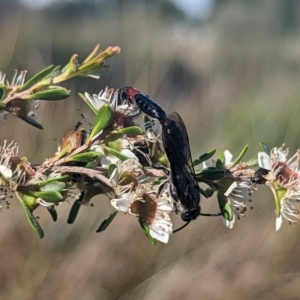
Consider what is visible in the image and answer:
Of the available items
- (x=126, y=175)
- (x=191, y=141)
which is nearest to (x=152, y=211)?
(x=126, y=175)

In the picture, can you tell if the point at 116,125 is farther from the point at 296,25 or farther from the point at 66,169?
the point at 296,25

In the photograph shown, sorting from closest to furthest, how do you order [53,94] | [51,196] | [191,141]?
[51,196], [53,94], [191,141]

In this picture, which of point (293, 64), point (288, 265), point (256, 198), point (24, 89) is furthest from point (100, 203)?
point (293, 64)

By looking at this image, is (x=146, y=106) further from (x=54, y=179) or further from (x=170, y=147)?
(x=54, y=179)

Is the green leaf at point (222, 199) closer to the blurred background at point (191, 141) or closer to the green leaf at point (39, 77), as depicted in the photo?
the green leaf at point (39, 77)

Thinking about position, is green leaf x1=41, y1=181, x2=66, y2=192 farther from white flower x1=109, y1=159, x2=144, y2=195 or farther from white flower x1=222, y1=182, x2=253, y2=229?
white flower x1=222, y1=182, x2=253, y2=229

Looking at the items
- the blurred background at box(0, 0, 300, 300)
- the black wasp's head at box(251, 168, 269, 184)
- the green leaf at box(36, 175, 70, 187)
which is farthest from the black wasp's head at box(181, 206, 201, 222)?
the blurred background at box(0, 0, 300, 300)
